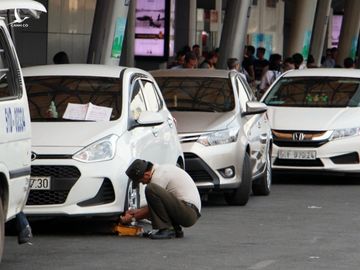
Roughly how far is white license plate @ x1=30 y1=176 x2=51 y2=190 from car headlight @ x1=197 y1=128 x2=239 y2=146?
3.47 metres

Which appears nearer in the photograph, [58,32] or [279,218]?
[279,218]

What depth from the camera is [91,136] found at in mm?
12031

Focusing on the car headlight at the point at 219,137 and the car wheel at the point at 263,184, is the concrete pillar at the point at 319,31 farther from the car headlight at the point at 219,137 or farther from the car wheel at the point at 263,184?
the car headlight at the point at 219,137

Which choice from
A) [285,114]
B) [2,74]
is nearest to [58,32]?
[285,114]

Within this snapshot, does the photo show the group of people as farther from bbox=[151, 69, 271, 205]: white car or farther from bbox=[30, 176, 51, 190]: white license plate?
bbox=[30, 176, 51, 190]: white license plate

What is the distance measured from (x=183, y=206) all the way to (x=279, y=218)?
2476mm

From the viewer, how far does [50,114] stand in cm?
1267

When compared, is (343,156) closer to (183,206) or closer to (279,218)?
(279,218)

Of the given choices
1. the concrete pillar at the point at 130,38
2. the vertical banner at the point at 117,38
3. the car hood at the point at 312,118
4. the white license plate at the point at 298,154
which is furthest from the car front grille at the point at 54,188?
the concrete pillar at the point at 130,38

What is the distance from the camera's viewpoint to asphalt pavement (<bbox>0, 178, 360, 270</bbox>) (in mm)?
10508

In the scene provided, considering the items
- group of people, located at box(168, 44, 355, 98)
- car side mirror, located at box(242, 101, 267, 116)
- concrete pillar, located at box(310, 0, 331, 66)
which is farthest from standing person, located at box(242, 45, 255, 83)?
car side mirror, located at box(242, 101, 267, 116)

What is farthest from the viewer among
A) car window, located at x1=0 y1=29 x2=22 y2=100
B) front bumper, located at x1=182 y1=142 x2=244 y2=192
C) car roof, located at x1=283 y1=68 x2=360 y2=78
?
car roof, located at x1=283 y1=68 x2=360 y2=78

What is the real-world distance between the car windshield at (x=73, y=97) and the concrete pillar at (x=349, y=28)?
3223 centimetres

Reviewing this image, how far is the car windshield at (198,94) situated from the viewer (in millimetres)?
15883
